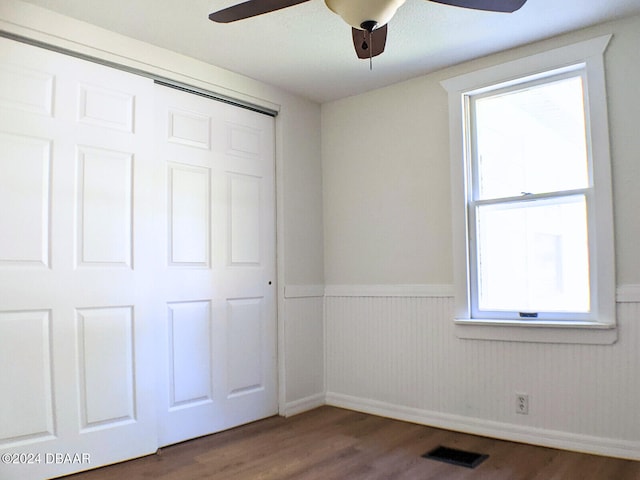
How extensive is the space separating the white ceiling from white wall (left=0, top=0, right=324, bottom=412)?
115 mm

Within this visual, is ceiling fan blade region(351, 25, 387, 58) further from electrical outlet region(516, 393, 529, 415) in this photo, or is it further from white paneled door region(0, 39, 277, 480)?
electrical outlet region(516, 393, 529, 415)

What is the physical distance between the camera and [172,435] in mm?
2938

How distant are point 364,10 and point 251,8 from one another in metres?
0.46

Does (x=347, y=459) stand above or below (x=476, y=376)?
below

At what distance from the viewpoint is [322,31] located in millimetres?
2777

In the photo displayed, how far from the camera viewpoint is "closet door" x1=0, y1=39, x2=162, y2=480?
237cm

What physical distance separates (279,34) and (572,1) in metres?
1.52

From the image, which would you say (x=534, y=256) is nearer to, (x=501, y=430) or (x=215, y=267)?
(x=501, y=430)

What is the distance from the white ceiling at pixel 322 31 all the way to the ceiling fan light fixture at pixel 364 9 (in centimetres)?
90

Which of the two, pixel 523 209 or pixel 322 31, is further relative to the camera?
pixel 523 209

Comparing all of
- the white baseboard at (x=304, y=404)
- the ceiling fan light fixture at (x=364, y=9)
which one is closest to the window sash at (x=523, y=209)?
the white baseboard at (x=304, y=404)

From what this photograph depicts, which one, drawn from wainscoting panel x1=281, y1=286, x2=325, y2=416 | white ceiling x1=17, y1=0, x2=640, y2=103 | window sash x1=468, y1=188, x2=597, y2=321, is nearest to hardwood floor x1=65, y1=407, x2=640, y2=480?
wainscoting panel x1=281, y1=286, x2=325, y2=416

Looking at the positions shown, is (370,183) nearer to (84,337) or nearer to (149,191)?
(149,191)

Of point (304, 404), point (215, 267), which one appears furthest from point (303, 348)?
point (215, 267)
